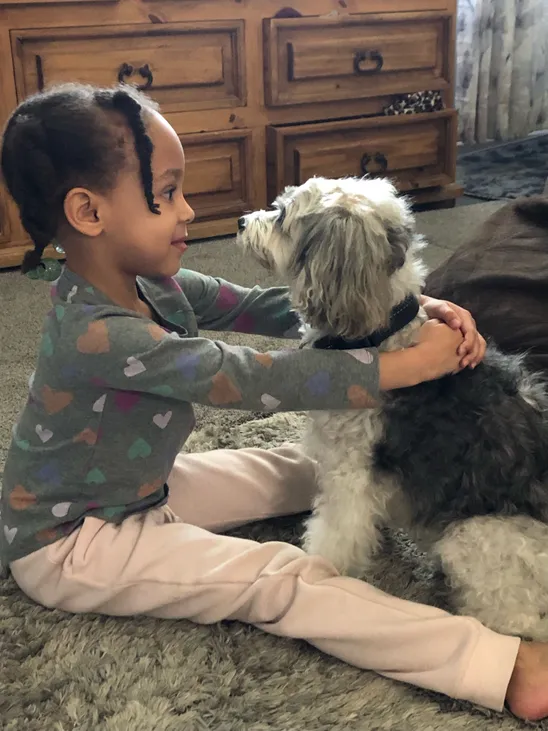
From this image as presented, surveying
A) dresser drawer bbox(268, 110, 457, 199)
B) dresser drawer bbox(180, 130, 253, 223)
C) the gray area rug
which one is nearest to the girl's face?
dresser drawer bbox(180, 130, 253, 223)

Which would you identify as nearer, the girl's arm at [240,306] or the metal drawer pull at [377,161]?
the girl's arm at [240,306]

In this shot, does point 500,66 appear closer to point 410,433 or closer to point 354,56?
point 354,56

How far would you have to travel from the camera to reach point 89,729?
0.96 meters

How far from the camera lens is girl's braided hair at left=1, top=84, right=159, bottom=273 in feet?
3.41

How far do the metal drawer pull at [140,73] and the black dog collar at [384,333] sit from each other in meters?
1.81

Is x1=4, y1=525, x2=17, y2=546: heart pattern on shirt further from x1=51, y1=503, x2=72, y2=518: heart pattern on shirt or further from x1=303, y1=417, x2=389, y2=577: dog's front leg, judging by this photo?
x1=303, y1=417, x2=389, y2=577: dog's front leg

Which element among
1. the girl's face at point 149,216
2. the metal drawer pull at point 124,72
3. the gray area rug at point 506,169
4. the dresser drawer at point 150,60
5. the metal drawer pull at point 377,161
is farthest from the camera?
the gray area rug at point 506,169

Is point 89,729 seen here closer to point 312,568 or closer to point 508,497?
point 312,568

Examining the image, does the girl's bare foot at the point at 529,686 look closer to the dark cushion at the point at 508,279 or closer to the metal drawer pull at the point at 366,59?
the dark cushion at the point at 508,279

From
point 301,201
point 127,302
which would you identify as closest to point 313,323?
point 301,201

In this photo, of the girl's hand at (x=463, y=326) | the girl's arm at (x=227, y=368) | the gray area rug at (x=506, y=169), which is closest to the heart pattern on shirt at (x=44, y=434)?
the girl's arm at (x=227, y=368)

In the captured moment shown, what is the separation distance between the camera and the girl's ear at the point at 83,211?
41.8 inches

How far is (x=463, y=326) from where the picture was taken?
1152 millimetres

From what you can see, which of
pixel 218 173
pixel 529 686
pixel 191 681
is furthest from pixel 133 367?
pixel 218 173
